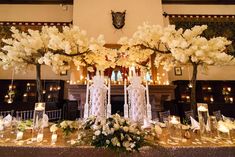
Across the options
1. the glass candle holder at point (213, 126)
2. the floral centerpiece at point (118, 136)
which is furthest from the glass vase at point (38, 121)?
the glass candle holder at point (213, 126)

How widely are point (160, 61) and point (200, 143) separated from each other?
143cm

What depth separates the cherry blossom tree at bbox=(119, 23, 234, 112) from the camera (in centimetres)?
239

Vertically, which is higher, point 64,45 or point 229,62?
point 64,45

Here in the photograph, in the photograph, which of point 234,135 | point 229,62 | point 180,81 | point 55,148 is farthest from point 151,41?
point 180,81

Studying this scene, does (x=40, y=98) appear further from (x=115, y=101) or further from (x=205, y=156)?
(x=115, y=101)

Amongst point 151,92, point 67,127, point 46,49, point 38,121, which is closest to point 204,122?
point 67,127

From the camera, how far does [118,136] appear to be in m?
1.63

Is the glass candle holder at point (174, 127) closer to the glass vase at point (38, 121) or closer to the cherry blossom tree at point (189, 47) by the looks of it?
the cherry blossom tree at point (189, 47)

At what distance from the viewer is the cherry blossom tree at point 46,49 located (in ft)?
8.15

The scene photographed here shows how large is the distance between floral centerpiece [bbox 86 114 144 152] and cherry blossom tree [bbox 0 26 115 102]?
1.23 meters

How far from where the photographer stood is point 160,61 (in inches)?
116

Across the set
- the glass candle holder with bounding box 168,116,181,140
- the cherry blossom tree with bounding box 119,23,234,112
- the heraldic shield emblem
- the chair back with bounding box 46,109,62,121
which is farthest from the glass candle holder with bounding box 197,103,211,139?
the chair back with bounding box 46,109,62,121

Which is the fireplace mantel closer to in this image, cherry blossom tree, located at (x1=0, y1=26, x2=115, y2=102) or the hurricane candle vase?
cherry blossom tree, located at (x1=0, y1=26, x2=115, y2=102)

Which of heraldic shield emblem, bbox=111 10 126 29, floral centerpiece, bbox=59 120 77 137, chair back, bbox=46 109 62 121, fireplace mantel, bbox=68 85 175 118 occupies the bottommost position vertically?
chair back, bbox=46 109 62 121
